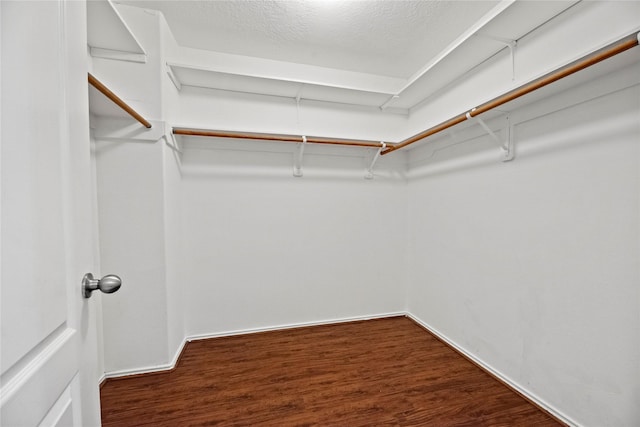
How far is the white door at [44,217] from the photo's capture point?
0.43 metres

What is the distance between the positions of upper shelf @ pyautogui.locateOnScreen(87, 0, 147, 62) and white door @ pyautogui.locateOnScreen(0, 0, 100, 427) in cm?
105

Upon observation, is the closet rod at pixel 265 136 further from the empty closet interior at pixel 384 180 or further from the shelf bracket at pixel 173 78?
the shelf bracket at pixel 173 78

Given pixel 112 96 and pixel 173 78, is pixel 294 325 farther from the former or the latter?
pixel 173 78

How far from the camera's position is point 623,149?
1272mm

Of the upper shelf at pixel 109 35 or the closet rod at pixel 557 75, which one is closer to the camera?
Result: the closet rod at pixel 557 75

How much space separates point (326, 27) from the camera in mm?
1960

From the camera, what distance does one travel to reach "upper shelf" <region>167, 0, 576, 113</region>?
155cm

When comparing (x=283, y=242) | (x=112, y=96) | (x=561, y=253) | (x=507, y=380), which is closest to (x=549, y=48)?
(x=561, y=253)

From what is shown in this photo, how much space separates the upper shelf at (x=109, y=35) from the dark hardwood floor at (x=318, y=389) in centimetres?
221

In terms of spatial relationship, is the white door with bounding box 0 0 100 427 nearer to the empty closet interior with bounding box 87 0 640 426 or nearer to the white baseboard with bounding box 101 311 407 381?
the empty closet interior with bounding box 87 0 640 426

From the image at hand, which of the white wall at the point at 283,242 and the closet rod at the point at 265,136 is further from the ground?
the closet rod at the point at 265,136

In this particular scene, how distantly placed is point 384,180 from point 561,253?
63.6 inches

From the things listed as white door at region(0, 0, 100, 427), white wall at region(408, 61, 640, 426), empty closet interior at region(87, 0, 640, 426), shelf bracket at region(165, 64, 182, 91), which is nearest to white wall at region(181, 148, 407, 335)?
empty closet interior at region(87, 0, 640, 426)

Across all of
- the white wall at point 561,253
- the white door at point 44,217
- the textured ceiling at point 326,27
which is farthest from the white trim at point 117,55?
the white wall at point 561,253
